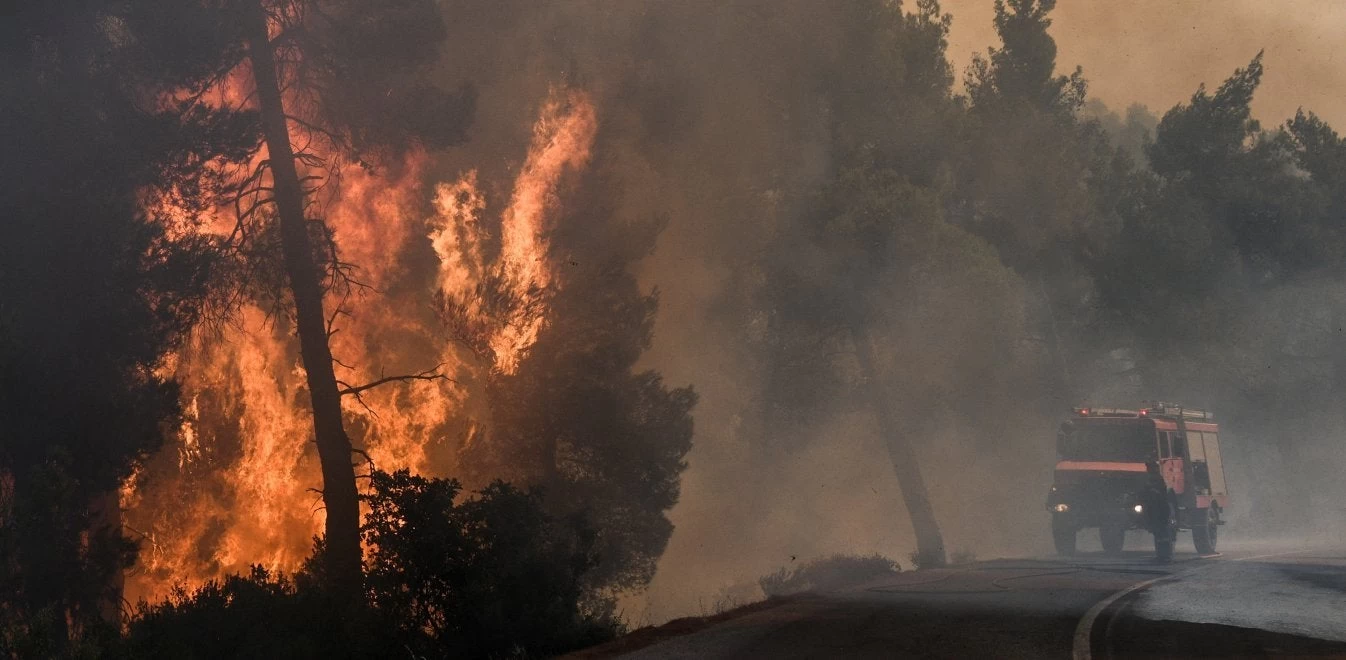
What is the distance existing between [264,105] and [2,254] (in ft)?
16.5

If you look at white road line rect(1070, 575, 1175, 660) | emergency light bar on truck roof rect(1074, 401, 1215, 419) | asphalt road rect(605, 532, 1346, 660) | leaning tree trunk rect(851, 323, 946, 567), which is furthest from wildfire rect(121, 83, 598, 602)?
white road line rect(1070, 575, 1175, 660)

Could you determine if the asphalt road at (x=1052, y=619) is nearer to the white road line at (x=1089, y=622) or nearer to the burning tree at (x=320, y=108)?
the white road line at (x=1089, y=622)

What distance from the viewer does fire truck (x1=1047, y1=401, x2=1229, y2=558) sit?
27141 millimetres

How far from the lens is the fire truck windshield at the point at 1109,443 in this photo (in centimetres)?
2752

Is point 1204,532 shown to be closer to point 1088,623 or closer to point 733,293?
point 733,293

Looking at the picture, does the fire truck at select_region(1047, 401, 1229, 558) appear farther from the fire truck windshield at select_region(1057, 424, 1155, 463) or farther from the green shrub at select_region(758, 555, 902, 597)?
the green shrub at select_region(758, 555, 902, 597)

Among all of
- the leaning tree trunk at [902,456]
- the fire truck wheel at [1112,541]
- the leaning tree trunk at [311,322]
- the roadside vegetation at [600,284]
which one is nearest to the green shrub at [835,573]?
the roadside vegetation at [600,284]

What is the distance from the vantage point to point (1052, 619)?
13.9 metres

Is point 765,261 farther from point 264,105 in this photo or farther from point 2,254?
point 2,254

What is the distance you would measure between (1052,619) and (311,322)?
1075 cm

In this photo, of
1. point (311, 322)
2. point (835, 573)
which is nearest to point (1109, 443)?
point (835, 573)

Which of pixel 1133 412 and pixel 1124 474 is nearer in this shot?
pixel 1124 474

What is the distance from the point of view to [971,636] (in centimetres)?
1248

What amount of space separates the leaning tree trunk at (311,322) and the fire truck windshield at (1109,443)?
17352 mm
